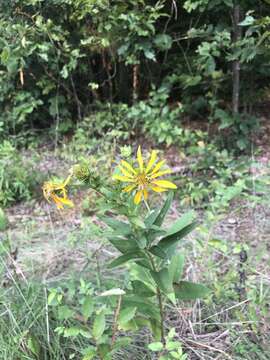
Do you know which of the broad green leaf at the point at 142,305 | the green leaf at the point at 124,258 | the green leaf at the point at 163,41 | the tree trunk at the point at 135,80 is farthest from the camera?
the tree trunk at the point at 135,80

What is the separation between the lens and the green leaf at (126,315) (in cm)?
108

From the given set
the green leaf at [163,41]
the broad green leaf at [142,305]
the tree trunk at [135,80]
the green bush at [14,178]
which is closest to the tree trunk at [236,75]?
the green leaf at [163,41]

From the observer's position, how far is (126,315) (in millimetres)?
1089

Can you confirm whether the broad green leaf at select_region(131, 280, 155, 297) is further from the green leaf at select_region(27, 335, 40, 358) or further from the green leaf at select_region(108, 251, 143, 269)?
the green leaf at select_region(27, 335, 40, 358)

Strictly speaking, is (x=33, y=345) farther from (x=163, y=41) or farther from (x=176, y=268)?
(x=163, y=41)

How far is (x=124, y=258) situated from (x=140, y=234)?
3.1 inches

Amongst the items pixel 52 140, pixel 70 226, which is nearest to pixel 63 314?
pixel 70 226

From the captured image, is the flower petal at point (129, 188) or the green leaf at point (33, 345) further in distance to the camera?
the green leaf at point (33, 345)

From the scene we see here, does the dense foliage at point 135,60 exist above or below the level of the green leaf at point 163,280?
above

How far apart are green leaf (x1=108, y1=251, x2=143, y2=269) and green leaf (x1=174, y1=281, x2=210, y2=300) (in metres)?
0.17

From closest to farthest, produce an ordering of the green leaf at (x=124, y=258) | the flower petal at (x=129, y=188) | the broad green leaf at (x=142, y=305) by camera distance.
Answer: the flower petal at (x=129, y=188), the green leaf at (x=124, y=258), the broad green leaf at (x=142, y=305)

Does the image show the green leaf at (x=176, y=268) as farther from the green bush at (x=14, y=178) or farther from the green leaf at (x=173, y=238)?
the green bush at (x=14, y=178)

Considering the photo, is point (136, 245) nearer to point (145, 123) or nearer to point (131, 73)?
point (145, 123)

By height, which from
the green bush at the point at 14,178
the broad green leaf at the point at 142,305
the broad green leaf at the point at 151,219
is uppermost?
the broad green leaf at the point at 151,219
